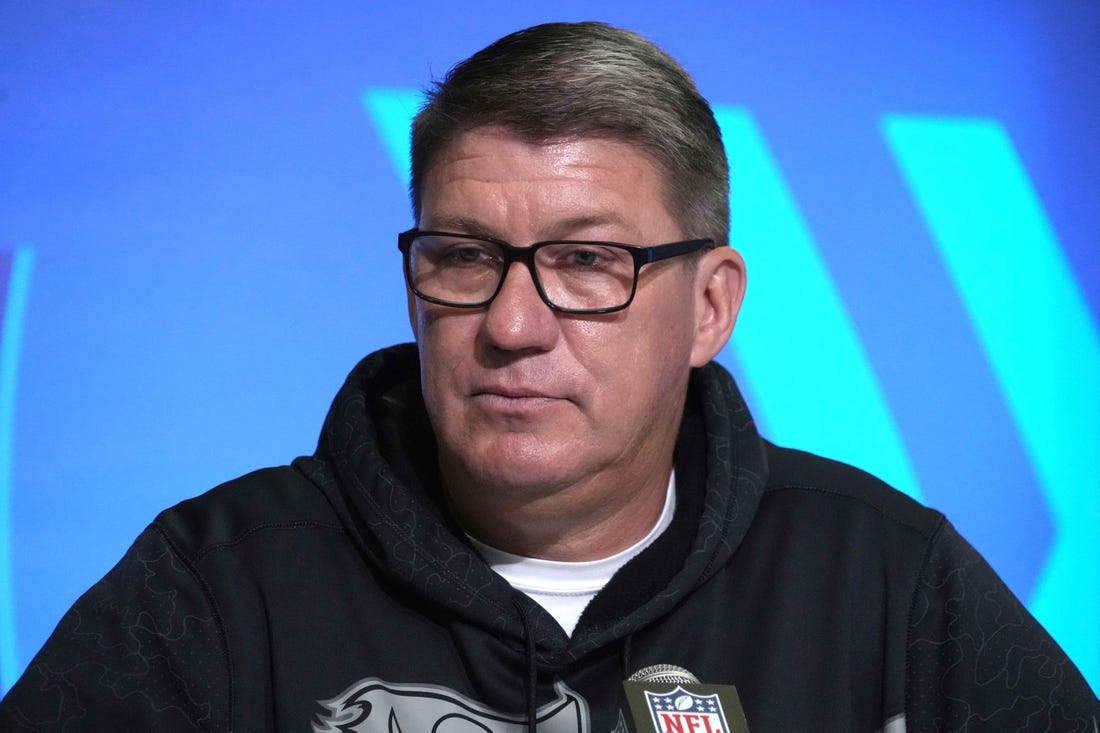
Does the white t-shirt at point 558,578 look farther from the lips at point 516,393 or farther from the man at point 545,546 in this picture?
the lips at point 516,393

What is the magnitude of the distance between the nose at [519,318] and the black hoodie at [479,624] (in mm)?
273

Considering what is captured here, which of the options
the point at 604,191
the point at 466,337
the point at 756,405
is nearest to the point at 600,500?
the point at 466,337

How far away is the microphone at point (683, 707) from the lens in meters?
1.52

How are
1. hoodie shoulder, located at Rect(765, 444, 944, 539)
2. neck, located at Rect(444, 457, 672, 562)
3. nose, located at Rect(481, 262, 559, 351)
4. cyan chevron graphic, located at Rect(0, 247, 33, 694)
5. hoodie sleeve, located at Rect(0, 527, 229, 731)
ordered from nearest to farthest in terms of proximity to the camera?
1. hoodie sleeve, located at Rect(0, 527, 229, 731)
2. nose, located at Rect(481, 262, 559, 351)
3. neck, located at Rect(444, 457, 672, 562)
4. hoodie shoulder, located at Rect(765, 444, 944, 539)
5. cyan chevron graphic, located at Rect(0, 247, 33, 694)

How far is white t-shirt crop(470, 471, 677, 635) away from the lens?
1.71 metres

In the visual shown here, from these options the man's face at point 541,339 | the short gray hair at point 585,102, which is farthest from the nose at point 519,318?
the short gray hair at point 585,102

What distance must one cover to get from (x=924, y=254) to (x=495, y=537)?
1488 millimetres

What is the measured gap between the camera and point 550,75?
166 centimetres

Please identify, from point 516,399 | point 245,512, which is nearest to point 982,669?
point 516,399

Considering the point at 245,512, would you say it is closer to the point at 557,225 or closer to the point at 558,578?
the point at 558,578

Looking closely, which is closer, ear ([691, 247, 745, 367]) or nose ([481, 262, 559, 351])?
nose ([481, 262, 559, 351])

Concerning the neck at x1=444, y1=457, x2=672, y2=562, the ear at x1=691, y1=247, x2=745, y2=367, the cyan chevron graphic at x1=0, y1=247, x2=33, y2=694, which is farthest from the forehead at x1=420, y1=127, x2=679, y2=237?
the cyan chevron graphic at x1=0, y1=247, x2=33, y2=694

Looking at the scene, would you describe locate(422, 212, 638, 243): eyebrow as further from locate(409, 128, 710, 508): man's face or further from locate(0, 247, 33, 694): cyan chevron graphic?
locate(0, 247, 33, 694): cyan chevron graphic

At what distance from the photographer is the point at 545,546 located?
174 centimetres
